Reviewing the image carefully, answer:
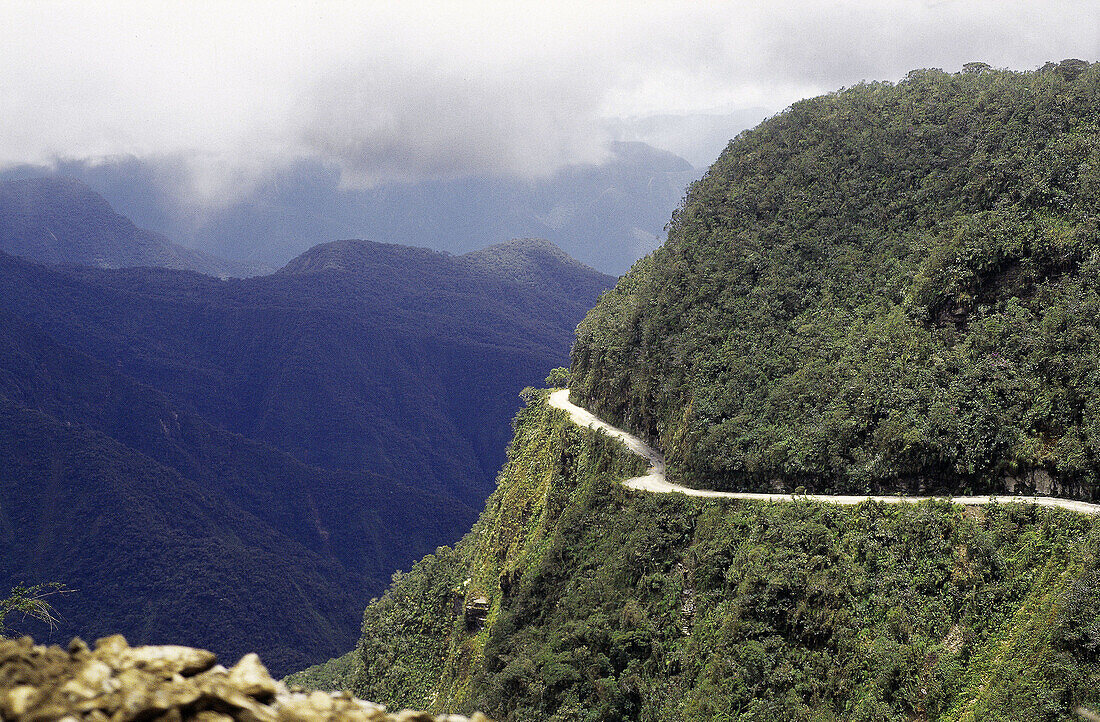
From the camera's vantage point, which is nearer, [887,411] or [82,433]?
[887,411]

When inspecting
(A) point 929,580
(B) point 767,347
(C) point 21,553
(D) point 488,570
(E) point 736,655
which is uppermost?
(B) point 767,347

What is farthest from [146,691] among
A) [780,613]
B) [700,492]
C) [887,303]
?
[887,303]

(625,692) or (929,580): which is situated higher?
(929,580)

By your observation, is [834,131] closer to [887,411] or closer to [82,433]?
[887,411]

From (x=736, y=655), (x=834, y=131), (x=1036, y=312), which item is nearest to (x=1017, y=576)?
(x=736, y=655)

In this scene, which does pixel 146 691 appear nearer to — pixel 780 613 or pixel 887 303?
pixel 780 613

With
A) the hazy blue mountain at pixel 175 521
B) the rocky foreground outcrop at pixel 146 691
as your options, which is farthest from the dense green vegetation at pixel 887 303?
the hazy blue mountain at pixel 175 521

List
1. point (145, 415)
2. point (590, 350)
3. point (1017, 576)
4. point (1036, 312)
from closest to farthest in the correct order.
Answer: point (1017, 576)
point (1036, 312)
point (590, 350)
point (145, 415)
